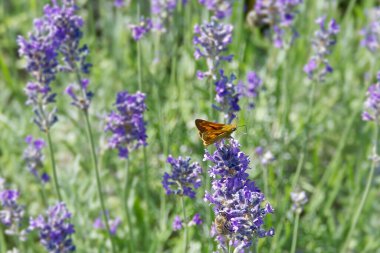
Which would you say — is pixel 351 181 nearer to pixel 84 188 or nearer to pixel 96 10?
pixel 84 188

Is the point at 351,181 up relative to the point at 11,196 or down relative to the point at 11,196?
up

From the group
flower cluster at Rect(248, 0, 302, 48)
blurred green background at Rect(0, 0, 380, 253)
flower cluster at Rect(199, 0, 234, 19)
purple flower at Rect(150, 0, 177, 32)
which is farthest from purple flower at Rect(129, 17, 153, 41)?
flower cluster at Rect(248, 0, 302, 48)

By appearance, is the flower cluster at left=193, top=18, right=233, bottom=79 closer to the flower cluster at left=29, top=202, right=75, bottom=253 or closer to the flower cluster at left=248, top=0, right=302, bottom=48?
the flower cluster at left=29, top=202, right=75, bottom=253

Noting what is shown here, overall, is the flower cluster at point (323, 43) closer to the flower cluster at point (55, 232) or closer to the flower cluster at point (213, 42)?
the flower cluster at point (213, 42)

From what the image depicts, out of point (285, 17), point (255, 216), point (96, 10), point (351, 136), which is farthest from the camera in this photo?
point (96, 10)

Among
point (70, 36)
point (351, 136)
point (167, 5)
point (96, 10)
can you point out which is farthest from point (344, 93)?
point (96, 10)

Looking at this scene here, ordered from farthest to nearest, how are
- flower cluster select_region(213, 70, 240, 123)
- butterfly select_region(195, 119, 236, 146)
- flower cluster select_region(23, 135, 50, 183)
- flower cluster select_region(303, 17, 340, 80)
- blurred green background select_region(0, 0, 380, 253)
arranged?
blurred green background select_region(0, 0, 380, 253) < flower cluster select_region(303, 17, 340, 80) < flower cluster select_region(23, 135, 50, 183) < flower cluster select_region(213, 70, 240, 123) < butterfly select_region(195, 119, 236, 146)

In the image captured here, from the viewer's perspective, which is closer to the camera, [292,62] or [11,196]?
[11,196]
